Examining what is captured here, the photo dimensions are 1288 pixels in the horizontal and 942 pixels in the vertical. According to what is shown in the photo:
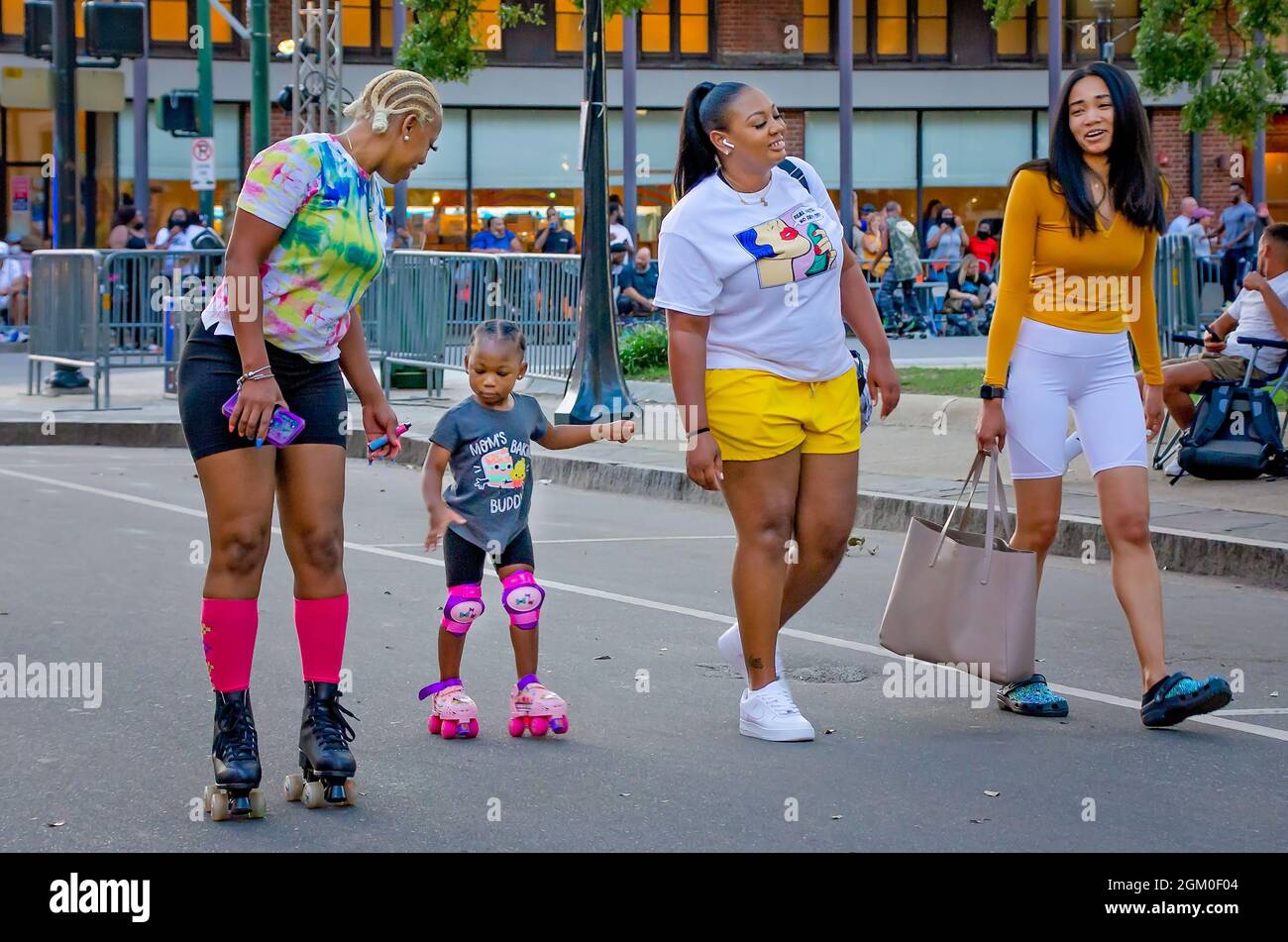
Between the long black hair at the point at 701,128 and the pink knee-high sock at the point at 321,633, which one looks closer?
the pink knee-high sock at the point at 321,633

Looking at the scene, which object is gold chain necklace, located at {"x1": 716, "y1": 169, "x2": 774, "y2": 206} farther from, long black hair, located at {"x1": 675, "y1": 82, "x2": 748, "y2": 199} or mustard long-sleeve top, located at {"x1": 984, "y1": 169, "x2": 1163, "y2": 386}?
mustard long-sleeve top, located at {"x1": 984, "y1": 169, "x2": 1163, "y2": 386}

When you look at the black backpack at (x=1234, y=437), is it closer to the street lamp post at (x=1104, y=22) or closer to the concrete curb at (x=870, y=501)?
the concrete curb at (x=870, y=501)

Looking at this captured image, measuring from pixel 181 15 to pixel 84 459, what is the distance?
863 inches

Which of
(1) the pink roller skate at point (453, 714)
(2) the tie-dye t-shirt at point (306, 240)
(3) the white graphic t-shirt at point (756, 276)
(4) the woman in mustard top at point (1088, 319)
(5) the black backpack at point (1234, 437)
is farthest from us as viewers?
(5) the black backpack at point (1234, 437)

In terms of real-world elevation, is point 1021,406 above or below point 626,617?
above

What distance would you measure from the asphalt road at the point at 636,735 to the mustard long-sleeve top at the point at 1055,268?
1232 millimetres

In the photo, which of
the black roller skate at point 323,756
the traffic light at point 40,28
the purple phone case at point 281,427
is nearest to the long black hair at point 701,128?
the purple phone case at point 281,427

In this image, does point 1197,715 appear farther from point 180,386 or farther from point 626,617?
point 180,386

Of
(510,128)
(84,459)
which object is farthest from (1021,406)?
(510,128)

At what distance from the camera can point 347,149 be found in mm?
5191

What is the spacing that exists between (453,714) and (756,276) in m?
1.55

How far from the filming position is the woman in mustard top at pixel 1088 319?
20.0 feet
